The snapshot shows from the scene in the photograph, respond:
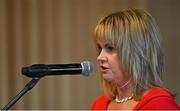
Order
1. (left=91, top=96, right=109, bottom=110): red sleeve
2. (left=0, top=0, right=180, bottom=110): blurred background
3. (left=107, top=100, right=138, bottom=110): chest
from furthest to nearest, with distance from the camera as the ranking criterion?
(left=0, top=0, right=180, bottom=110): blurred background < (left=91, top=96, right=109, bottom=110): red sleeve < (left=107, top=100, right=138, bottom=110): chest

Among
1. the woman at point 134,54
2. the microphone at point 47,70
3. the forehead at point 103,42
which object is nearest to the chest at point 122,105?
the woman at point 134,54

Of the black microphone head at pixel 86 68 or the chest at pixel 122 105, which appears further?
the chest at pixel 122 105

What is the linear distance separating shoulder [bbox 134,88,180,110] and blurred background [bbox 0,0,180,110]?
4.39ft

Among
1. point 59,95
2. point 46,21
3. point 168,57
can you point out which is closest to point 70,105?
point 59,95

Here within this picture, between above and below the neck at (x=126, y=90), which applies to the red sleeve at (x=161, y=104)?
below

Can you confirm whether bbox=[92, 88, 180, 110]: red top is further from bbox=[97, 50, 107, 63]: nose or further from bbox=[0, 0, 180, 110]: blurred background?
bbox=[0, 0, 180, 110]: blurred background

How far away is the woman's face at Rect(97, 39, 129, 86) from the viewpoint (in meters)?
1.24

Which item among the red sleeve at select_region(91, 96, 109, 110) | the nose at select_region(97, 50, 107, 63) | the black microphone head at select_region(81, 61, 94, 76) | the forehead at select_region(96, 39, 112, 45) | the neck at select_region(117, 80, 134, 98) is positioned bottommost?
the red sleeve at select_region(91, 96, 109, 110)

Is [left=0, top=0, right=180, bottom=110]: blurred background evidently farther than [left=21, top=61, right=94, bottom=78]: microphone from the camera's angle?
Yes

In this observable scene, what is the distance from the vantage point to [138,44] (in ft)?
4.02

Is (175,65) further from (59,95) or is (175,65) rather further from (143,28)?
(143,28)

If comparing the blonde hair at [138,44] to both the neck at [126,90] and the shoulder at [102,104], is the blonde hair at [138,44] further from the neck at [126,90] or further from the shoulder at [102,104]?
the shoulder at [102,104]

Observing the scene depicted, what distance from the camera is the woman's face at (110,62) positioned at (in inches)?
48.7

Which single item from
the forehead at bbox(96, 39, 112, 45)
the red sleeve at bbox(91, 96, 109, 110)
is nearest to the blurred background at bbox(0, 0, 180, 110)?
the red sleeve at bbox(91, 96, 109, 110)
